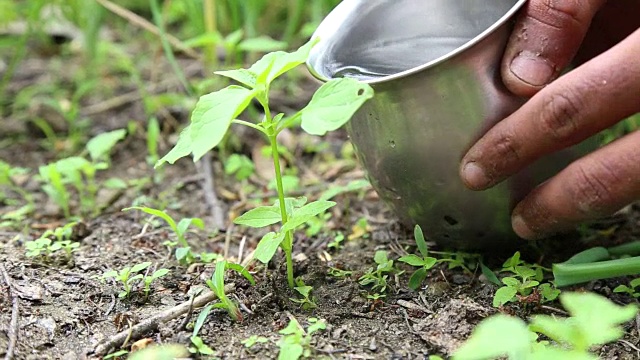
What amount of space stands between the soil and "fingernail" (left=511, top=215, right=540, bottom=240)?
0.36ft

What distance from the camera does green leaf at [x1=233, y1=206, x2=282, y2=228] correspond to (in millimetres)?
1285

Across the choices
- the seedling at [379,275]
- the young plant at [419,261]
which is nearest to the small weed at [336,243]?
Result: the seedling at [379,275]

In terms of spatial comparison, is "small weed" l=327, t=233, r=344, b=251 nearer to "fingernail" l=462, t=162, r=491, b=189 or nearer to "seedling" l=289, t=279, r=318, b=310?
"seedling" l=289, t=279, r=318, b=310

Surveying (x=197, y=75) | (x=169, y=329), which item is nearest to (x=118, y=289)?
(x=169, y=329)

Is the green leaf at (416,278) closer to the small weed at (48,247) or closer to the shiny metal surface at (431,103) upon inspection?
the shiny metal surface at (431,103)

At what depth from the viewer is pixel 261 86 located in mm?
1154

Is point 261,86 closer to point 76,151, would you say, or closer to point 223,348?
point 223,348

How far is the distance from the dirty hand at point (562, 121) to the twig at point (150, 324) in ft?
1.52

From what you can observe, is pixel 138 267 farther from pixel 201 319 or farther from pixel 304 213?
pixel 304 213

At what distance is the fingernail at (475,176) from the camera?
4.13 ft

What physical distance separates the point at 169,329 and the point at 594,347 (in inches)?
25.5

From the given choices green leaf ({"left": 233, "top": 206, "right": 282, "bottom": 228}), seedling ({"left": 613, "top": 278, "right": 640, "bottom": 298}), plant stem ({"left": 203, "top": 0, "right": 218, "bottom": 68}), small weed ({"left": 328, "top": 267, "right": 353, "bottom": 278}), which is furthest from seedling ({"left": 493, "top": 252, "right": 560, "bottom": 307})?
plant stem ({"left": 203, "top": 0, "right": 218, "bottom": 68})

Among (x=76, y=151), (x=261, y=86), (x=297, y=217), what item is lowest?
(x=76, y=151)

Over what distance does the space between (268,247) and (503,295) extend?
15.5 inches
